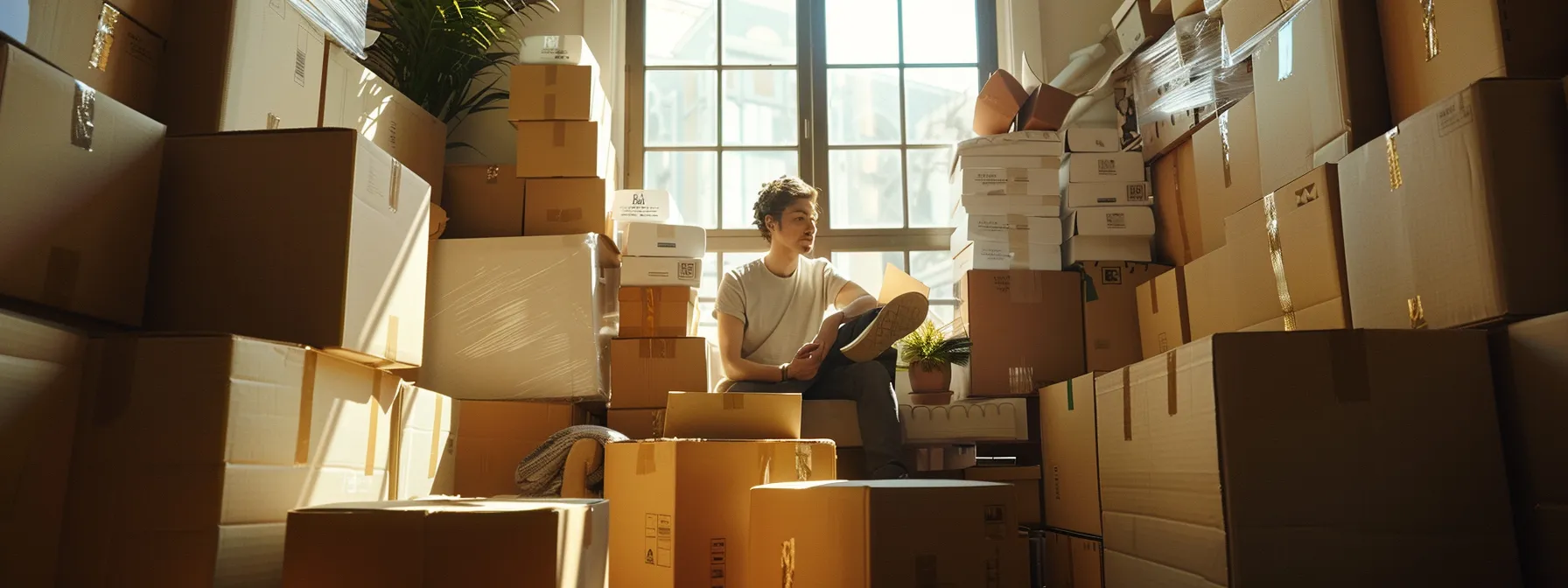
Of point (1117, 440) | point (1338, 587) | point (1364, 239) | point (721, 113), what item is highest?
point (721, 113)

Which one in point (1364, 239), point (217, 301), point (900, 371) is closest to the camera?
point (217, 301)

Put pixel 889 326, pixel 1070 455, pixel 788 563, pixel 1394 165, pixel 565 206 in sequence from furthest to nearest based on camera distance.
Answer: pixel 565 206
pixel 889 326
pixel 1070 455
pixel 1394 165
pixel 788 563

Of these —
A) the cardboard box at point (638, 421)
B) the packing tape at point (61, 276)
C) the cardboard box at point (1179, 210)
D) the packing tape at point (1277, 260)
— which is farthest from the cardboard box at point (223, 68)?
the cardboard box at point (1179, 210)

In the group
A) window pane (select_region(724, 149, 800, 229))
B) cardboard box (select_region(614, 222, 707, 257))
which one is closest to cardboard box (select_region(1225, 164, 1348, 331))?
cardboard box (select_region(614, 222, 707, 257))

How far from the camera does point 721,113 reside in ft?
11.6

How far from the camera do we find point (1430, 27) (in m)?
1.77

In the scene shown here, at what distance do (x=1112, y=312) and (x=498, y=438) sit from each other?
171cm

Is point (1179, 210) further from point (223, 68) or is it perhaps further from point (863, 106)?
point (223, 68)

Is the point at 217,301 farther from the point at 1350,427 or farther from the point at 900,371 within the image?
the point at 900,371

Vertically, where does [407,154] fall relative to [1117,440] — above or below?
above

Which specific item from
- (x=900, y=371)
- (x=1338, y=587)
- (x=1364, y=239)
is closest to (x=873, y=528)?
(x=1338, y=587)

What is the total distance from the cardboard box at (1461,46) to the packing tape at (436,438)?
6.10 ft

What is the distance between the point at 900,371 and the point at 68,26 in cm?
229

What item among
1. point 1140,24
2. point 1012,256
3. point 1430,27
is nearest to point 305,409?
point 1430,27
